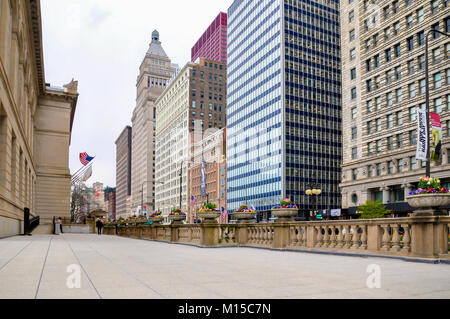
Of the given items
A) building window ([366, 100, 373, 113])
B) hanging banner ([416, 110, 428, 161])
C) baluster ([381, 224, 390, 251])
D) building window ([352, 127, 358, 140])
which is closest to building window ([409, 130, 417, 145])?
building window ([366, 100, 373, 113])

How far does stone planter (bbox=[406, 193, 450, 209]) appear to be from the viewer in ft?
41.2

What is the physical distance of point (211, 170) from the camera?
144m

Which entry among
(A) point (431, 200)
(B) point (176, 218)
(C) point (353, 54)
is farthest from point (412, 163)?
(A) point (431, 200)

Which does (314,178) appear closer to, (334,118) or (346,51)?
(334,118)

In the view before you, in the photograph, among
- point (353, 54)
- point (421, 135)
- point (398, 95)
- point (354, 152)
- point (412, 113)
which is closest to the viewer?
point (421, 135)

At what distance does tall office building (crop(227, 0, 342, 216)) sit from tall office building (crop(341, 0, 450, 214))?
36605mm

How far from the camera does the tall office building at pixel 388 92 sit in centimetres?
5641

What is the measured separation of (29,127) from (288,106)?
233 feet

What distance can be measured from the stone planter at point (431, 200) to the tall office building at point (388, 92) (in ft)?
145

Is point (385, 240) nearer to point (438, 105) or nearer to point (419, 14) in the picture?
point (438, 105)

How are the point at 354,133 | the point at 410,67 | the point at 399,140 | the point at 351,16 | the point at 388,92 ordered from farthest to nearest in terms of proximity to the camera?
the point at 351,16 → the point at 354,133 → the point at 388,92 → the point at 399,140 → the point at 410,67

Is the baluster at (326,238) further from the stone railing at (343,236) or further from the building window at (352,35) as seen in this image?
the building window at (352,35)

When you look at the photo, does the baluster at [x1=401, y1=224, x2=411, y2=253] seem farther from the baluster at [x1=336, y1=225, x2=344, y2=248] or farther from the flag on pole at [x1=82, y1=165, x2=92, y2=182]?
the flag on pole at [x1=82, y1=165, x2=92, y2=182]

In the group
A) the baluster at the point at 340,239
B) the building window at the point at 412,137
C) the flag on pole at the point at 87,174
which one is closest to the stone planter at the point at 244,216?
the baluster at the point at 340,239
